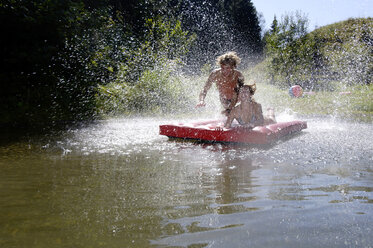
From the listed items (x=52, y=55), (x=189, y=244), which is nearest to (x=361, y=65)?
(x=52, y=55)

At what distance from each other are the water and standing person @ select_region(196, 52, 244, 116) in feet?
4.20

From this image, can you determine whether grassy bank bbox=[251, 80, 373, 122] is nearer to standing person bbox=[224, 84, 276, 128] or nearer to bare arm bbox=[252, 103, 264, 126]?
bare arm bbox=[252, 103, 264, 126]

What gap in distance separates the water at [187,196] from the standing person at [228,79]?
1.28 meters

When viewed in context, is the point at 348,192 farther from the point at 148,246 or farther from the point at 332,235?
the point at 148,246

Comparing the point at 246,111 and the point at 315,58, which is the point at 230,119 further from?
the point at 315,58

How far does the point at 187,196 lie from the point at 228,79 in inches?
136

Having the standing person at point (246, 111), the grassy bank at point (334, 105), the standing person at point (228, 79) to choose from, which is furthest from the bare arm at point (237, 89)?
the grassy bank at point (334, 105)

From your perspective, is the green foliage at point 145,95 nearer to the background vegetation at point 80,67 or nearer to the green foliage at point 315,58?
the background vegetation at point 80,67

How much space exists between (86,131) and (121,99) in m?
4.23

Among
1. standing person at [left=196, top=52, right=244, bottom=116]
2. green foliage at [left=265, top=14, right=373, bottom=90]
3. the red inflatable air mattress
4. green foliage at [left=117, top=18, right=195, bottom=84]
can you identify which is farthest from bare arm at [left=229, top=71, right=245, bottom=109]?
green foliage at [left=265, top=14, right=373, bottom=90]

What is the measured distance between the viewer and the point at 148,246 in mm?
1784

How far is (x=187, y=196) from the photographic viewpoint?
104 inches

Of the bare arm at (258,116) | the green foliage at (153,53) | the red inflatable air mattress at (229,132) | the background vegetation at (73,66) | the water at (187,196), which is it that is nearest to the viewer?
the water at (187,196)

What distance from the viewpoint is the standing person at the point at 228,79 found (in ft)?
18.2
